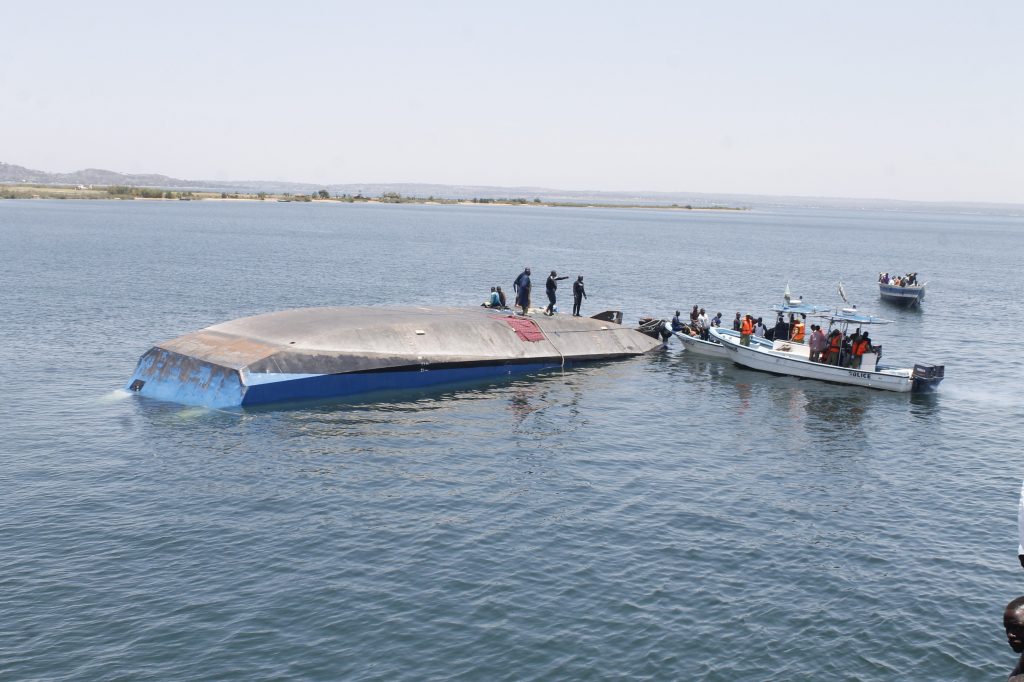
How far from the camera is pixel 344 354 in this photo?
40906mm

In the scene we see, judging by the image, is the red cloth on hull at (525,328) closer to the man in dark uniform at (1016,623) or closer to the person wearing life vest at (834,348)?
the person wearing life vest at (834,348)

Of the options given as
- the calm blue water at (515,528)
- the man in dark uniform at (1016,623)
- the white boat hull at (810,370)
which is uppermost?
the man in dark uniform at (1016,623)

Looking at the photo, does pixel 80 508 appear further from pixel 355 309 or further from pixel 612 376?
pixel 612 376

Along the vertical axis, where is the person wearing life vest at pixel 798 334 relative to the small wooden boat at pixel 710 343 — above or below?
above

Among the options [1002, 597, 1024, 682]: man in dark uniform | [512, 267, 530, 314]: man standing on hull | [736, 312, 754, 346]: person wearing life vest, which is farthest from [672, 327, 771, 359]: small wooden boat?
[1002, 597, 1024, 682]: man in dark uniform

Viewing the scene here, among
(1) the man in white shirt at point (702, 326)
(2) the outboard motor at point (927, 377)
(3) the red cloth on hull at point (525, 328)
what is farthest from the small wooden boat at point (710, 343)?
(3) the red cloth on hull at point (525, 328)

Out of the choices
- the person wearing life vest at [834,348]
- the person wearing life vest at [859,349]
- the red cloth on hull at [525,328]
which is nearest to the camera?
the person wearing life vest at [859,349]

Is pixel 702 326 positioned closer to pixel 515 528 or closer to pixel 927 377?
pixel 927 377

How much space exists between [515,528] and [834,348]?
28.3m

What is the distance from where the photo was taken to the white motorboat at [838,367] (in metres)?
45.5

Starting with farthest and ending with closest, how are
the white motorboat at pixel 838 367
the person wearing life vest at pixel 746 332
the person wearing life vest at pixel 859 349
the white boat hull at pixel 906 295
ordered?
the white boat hull at pixel 906 295 < the person wearing life vest at pixel 746 332 < the person wearing life vest at pixel 859 349 < the white motorboat at pixel 838 367

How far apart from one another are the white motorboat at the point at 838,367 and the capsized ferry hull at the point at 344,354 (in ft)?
29.8

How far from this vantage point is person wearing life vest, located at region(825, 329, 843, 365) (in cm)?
4791

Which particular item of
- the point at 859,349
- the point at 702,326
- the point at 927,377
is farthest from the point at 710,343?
the point at 927,377
